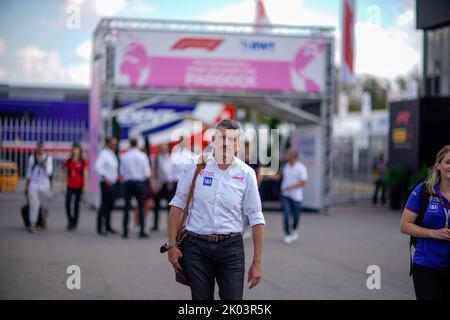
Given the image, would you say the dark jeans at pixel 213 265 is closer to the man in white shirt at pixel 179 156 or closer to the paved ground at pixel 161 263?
the paved ground at pixel 161 263

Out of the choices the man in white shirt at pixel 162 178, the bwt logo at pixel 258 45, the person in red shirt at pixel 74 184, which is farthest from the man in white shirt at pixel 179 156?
the bwt logo at pixel 258 45

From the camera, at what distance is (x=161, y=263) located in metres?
10.9

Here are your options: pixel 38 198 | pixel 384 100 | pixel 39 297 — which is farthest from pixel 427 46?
pixel 384 100

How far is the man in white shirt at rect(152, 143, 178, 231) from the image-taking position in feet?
51.1

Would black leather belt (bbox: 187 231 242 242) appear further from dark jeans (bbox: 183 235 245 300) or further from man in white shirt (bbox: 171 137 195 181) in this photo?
man in white shirt (bbox: 171 137 195 181)

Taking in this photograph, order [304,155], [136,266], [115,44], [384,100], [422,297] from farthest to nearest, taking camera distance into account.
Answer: [384,100] → [304,155] → [115,44] → [136,266] → [422,297]

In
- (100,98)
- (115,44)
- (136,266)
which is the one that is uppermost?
(115,44)

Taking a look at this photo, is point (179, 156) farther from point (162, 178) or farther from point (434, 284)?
point (434, 284)

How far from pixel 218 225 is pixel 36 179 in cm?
1032

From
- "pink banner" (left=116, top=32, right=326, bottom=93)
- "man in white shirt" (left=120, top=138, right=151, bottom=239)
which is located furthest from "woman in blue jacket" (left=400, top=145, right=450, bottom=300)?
"pink banner" (left=116, top=32, right=326, bottom=93)

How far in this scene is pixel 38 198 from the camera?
1497cm

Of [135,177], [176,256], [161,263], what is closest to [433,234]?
[176,256]

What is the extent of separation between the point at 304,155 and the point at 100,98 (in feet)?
20.8
